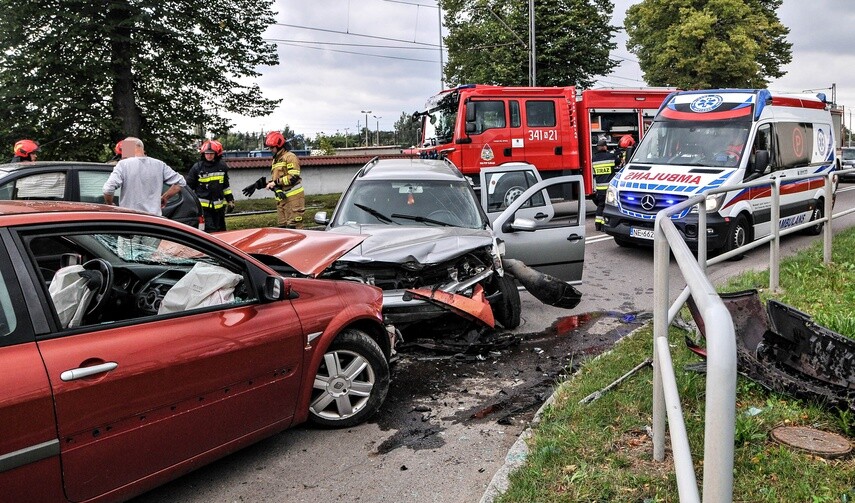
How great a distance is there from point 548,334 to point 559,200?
753 cm

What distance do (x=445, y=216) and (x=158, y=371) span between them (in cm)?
421

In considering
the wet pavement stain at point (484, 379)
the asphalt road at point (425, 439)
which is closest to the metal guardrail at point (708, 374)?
the asphalt road at point (425, 439)

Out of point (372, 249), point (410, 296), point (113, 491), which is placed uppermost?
point (372, 249)

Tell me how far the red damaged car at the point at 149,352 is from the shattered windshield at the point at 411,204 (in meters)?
2.29

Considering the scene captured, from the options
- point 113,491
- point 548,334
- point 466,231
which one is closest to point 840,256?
point 548,334

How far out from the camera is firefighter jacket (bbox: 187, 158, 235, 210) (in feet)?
32.4

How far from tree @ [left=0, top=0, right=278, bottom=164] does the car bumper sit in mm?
11289

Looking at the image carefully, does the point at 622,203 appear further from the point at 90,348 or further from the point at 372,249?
Result: the point at 90,348

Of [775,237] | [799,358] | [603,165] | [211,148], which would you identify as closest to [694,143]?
[775,237]

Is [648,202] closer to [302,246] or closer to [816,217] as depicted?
[816,217]

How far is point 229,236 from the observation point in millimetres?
5695

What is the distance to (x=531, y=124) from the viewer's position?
15.2 m

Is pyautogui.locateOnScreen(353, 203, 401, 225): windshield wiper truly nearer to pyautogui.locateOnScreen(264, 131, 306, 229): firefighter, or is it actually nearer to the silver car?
the silver car

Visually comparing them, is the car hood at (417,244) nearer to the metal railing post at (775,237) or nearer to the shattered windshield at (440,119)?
the metal railing post at (775,237)
